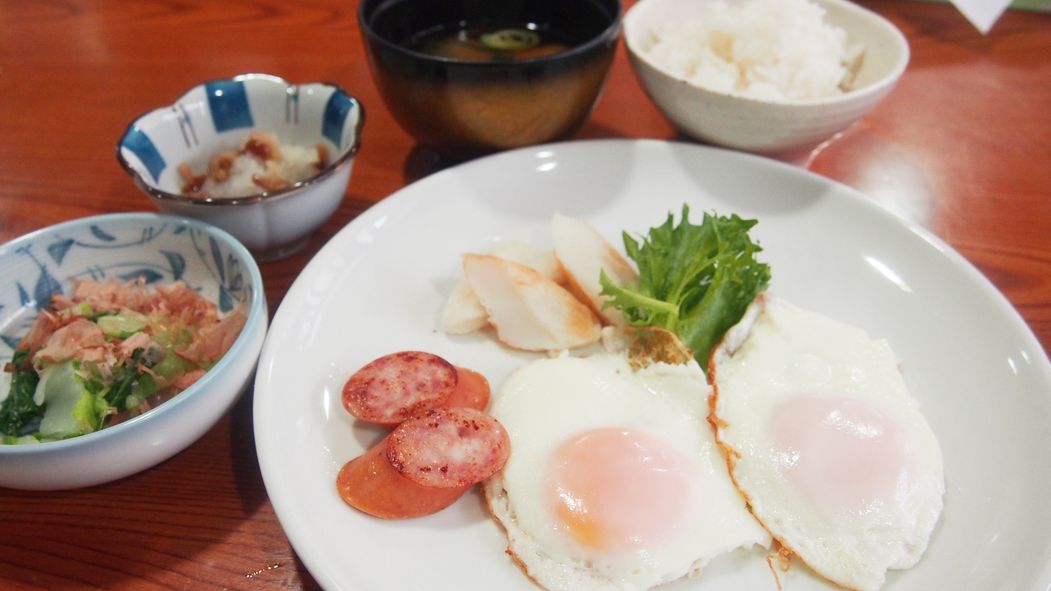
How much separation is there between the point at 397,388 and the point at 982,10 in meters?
3.52

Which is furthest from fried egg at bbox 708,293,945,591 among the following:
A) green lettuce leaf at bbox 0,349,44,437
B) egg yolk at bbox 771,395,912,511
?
green lettuce leaf at bbox 0,349,44,437

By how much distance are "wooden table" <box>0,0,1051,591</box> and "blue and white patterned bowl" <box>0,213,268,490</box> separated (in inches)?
5.4

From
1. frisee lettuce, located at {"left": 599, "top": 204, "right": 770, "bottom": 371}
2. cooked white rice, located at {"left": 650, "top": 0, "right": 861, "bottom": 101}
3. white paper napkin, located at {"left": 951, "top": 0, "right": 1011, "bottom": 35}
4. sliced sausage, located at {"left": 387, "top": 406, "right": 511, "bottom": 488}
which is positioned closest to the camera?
sliced sausage, located at {"left": 387, "top": 406, "right": 511, "bottom": 488}

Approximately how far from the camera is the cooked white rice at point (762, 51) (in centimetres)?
206

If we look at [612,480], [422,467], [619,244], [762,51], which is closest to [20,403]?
[422,467]

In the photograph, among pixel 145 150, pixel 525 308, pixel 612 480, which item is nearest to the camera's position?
pixel 612 480

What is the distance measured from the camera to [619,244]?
1927 millimetres

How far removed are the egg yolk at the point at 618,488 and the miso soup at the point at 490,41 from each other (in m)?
1.41

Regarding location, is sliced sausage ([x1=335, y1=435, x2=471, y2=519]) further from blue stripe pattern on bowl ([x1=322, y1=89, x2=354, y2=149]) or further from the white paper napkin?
the white paper napkin

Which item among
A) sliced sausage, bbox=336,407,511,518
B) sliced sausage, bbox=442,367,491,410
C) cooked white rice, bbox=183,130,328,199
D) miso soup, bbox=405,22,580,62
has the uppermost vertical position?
miso soup, bbox=405,22,580,62

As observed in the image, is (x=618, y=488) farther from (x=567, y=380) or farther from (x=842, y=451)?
(x=842, y=451)

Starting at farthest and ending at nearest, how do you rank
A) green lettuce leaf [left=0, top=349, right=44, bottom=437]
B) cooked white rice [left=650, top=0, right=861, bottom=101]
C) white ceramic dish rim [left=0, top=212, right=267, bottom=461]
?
1. cooked white rice [left=650, top=0, right=861, bottom=101]
2. green lettuce leaf [left=0, top=349, right=44, bottom=437]
3. white ceramic dish rim [left=0, top=212, right=267, bottom=461]

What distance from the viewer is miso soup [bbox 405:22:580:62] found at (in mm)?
2191

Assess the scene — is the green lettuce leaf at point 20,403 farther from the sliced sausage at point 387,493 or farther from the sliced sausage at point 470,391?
the sliced sausage at point 470,391
